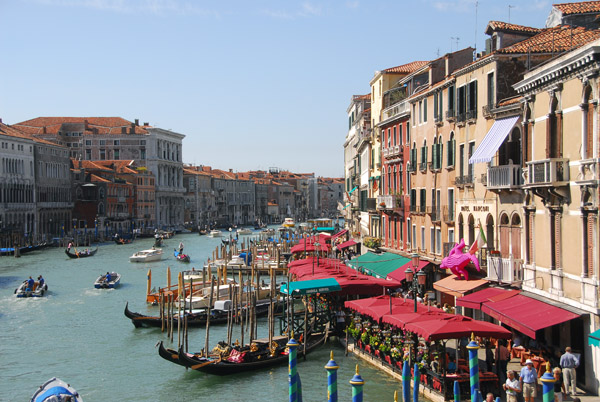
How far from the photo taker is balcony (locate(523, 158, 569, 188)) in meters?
11.4

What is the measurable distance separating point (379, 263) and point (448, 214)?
464 cm

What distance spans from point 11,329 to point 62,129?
207 feet

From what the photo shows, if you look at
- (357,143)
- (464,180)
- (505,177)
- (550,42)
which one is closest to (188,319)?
(464,180)

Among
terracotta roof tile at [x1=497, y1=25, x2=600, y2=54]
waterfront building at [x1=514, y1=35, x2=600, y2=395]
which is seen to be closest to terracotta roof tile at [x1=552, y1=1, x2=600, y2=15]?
terracotta roof tile at [x1=497, y1=25, x2=600, y2=54]

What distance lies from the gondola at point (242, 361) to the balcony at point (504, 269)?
4.50m

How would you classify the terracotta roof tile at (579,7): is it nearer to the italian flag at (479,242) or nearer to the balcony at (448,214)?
the italian flag at (479,242)

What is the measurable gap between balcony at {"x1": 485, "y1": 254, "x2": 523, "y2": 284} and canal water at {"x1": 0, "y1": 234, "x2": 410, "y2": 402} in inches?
109

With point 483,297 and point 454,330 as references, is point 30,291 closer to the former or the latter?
point 483,297

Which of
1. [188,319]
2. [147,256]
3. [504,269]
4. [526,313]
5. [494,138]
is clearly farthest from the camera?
[147,256]

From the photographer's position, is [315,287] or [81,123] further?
[81,123]

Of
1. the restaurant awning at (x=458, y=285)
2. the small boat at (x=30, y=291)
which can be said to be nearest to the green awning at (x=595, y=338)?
the restaurant awning at (x=458, y=285)

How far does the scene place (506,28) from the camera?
1638 cm

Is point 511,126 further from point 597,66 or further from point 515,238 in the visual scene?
point 597,66

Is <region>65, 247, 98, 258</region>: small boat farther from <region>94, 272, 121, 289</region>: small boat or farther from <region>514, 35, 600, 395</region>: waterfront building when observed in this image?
<region>514, 35, 600, 395</region>: waterfront building
